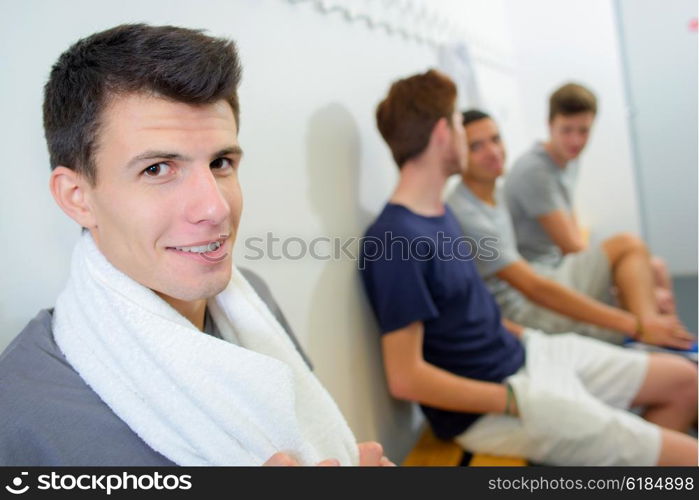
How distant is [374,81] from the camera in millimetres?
905

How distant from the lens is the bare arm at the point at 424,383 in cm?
80

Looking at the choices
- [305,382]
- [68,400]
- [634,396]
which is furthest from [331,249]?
[634,396]

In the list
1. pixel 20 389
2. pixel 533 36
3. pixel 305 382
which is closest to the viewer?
pixel 20 389

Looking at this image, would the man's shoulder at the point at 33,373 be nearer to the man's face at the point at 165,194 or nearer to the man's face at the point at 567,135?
the man's face at the point at 165,194

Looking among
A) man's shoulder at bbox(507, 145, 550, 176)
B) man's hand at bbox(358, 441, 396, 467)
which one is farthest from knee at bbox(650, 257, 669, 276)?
man's hand at bbox(358, 441, 396, 467)

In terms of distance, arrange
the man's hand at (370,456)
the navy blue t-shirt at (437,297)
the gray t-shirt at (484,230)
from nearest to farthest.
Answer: the man's hand at (370,456) → the navy blue t-shirt at (437,297) → the gray t-shirt at (484,230)

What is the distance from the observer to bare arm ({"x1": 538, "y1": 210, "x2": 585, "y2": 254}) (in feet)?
4.17

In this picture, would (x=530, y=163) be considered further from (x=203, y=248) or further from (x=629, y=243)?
(x=203, y=248)

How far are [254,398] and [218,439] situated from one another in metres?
0.04

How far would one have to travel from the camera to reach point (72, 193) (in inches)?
17.2

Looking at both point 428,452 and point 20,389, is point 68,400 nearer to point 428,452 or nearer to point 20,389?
point 20,389

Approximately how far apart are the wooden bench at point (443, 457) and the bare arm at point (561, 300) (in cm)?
32

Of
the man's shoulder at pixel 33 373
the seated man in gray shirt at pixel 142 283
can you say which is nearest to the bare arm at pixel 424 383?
the seated man in gray shirt at pixel 142 283

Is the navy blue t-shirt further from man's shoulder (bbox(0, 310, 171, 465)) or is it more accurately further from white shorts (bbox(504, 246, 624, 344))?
man's shoulder (bbox(0, 310, 171, 465))
